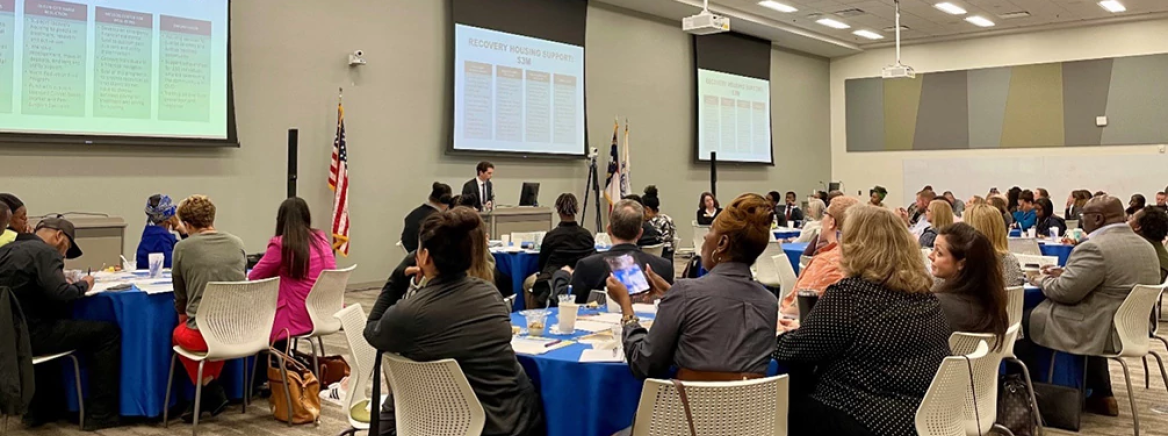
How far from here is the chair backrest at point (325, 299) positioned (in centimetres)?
509

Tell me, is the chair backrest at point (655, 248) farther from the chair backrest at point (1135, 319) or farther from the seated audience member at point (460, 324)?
the seated audience member at point (460, 324)

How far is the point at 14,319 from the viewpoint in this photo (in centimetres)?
406

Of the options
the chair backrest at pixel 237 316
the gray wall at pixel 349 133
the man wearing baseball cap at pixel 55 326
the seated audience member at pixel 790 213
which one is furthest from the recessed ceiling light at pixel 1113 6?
the man wearing baseball cap at pixel 55 326

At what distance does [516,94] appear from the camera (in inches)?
455

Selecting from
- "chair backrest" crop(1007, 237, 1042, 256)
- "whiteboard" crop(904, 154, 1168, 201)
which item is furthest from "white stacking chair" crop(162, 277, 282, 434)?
"whiteboard" crop(904, 154, 1168, 201)

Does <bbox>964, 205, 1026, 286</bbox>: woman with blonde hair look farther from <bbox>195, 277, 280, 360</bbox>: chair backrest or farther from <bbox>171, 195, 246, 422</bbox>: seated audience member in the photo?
<bbox>171, 195, 246, 422</bbox>: seated audience member

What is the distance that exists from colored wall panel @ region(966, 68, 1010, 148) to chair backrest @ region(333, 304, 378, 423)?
16.0m

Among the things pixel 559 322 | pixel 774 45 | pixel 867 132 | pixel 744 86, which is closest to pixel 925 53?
pixel 867 132

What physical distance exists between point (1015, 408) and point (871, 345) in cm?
183

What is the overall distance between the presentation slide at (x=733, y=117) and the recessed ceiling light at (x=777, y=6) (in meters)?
1.75

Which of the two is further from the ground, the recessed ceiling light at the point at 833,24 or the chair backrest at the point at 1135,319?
the recessed ceiling light at the point at 833,24

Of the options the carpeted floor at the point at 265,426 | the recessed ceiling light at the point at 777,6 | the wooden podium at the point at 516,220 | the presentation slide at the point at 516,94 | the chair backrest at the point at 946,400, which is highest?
the recessed ceiling light at the point at 777,6

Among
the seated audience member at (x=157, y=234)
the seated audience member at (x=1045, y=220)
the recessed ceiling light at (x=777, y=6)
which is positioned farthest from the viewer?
the recessed ceiling light at (x=777, y=6)

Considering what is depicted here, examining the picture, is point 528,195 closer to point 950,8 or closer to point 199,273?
point 199,273
